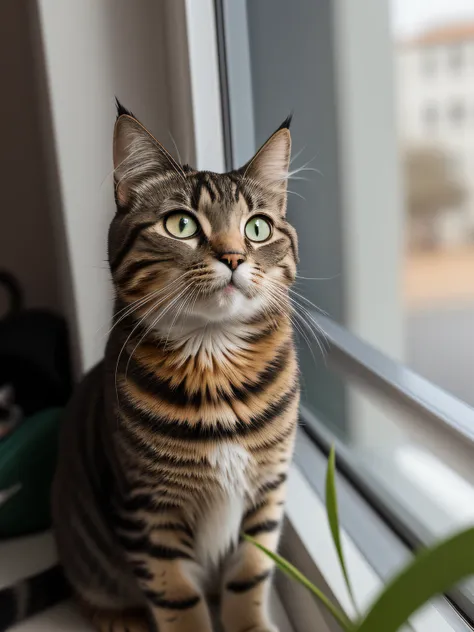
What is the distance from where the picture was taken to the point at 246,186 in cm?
75

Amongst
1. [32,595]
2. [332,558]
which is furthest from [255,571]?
[32,595]

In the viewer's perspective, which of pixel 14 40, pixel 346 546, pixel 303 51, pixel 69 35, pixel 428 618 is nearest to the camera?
pixel 428 618

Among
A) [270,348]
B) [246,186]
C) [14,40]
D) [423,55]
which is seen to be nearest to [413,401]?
[270,348]

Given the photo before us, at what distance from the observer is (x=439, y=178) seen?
4.55 feet

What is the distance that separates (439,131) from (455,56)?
19 cm

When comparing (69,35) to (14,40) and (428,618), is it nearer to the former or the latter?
(14,40)

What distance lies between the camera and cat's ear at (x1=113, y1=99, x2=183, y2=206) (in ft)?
2.25

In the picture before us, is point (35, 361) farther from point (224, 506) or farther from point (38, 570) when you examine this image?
point (224, 506)

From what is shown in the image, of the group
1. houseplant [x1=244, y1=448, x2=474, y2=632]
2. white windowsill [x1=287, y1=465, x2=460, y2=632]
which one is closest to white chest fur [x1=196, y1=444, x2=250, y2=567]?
white windowsill [x1=287, y1=465, x2=460, y2=632]

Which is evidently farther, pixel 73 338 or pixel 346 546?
pixel 73 338

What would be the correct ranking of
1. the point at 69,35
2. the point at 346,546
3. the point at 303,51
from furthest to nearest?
the point at 303,51 → the point at 69,35 → the point at 346,546

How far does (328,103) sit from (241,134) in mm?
260

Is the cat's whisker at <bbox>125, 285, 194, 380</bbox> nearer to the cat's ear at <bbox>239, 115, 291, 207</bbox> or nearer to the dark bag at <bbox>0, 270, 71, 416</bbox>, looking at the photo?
the cat's ear at <bbox>239, 115, 291, 207</bbox>

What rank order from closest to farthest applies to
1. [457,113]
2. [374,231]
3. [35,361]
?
[457,113]
[35,361]
[374,231]
